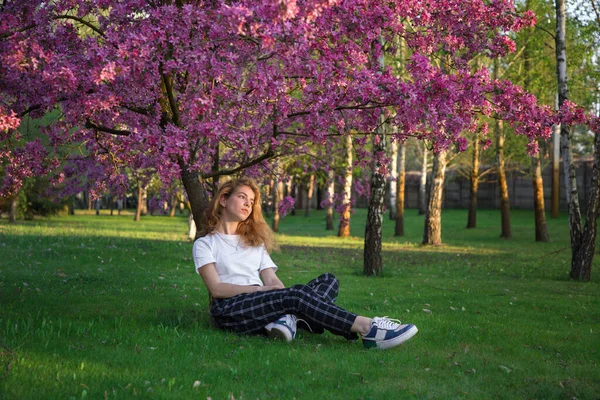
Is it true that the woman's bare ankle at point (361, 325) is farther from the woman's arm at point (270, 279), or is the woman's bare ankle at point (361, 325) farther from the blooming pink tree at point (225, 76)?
the blooming pink tree at point (225, 76)

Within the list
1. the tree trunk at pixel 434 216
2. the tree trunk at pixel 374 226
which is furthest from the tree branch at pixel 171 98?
the tree trunk at pixel 434 216

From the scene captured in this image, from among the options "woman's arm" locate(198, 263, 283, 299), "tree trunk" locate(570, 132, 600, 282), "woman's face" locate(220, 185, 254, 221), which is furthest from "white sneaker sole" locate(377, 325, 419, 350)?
"tree trunk" locate(570, 132, 600, 282)

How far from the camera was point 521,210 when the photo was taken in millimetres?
49125

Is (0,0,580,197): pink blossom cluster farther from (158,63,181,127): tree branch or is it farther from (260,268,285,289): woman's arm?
(260,268,285,289): woman's arm

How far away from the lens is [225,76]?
7.18m

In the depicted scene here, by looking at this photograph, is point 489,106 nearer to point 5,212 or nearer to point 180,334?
point 180,334

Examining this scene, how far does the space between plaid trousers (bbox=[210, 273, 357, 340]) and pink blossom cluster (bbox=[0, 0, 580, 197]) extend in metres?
1.56

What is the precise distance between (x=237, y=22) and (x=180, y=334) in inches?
126

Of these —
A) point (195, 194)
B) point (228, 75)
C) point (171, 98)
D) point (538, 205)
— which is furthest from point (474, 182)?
point (228, 75)

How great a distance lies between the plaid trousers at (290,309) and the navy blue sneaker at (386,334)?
0.21 metres

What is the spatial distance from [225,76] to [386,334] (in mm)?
2970

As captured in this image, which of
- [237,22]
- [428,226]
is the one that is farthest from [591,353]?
[428,226]

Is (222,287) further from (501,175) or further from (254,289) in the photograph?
(501,175)

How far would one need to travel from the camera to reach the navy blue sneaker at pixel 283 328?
695 cm
